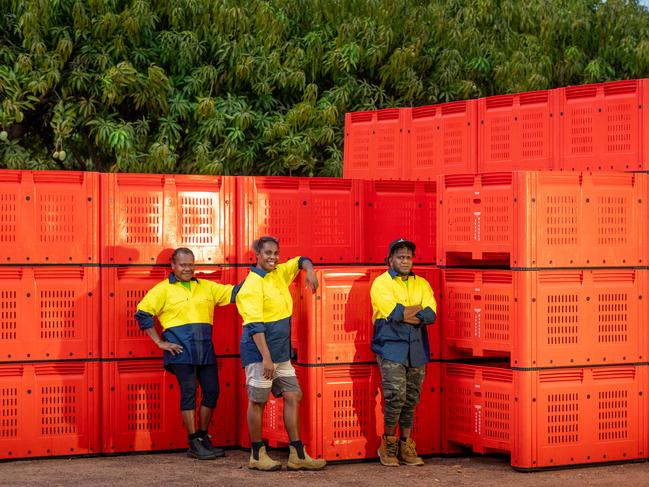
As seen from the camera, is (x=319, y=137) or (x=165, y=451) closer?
(x=165, y=451)

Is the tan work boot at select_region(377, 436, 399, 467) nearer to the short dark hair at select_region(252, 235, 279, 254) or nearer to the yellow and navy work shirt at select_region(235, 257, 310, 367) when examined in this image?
the yellow and navy work shirt at select_region(235, 257, 310, 367)

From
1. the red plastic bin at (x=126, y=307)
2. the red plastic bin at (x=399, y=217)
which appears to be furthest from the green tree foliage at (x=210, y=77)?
the red plastic bin at (x=126, y=307)

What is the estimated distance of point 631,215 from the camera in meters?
12.7

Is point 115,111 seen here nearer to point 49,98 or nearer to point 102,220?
point 49,98

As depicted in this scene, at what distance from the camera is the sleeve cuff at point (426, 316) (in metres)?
12.3

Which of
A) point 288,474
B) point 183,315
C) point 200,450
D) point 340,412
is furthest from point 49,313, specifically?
point 340,412

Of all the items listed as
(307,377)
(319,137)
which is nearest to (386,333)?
(307,377)

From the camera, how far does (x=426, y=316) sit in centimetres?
1232

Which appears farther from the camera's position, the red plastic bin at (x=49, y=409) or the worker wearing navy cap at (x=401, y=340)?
the red plastic bin at (x=49, y=409)

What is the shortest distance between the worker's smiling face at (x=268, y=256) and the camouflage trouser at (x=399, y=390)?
1294 mm

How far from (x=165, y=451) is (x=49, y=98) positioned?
10.1m

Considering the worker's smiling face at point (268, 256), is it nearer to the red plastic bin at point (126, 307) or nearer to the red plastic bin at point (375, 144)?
the red plastic bin at point (126, 307)

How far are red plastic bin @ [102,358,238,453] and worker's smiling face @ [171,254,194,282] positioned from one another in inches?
37.8

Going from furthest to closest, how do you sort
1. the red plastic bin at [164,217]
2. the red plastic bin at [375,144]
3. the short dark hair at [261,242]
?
the red plastic bin at [375,144] → the red plastic bin at [164,217] → the short dark hair at [261,242]
